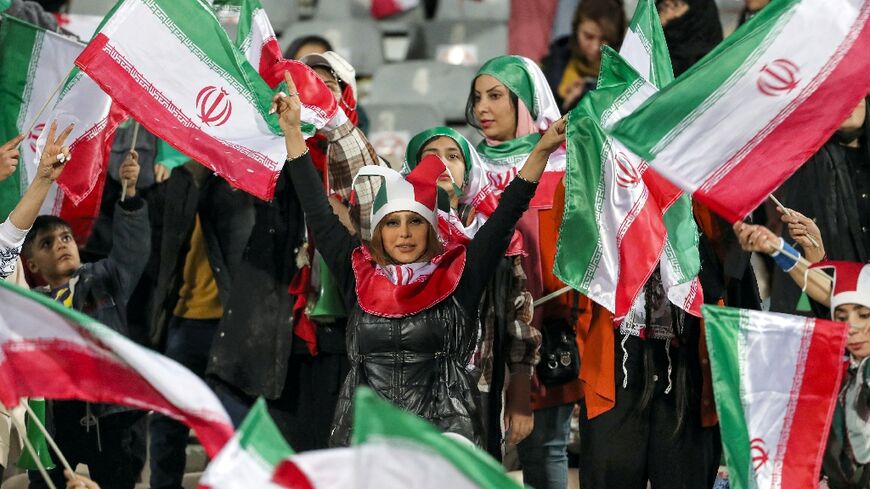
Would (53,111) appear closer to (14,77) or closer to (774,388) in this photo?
(14,77)

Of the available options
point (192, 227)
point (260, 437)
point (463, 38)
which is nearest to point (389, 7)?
point (463, 38)

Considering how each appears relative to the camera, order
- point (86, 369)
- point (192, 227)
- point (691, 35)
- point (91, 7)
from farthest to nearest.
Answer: point (91, 7)
point (691, 35)
point (192, 227)
point (86, 369)

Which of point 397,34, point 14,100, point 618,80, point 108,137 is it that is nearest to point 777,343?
point 618,80

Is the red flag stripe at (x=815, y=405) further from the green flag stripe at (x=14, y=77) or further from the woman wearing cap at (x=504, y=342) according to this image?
the green flag stripe at (x=14, y=77)

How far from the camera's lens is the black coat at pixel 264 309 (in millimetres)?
6801

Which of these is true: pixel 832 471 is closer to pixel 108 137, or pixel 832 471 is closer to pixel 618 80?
pixel 618 80

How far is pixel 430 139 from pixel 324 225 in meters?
0.87

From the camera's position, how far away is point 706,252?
6.54 metres

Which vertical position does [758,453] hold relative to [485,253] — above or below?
below

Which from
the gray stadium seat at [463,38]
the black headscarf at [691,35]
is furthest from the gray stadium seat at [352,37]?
the black headscarf at [691,35]

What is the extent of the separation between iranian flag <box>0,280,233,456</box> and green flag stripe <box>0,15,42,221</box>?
5.59 ft

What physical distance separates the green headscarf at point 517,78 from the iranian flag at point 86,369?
2369 millimetres

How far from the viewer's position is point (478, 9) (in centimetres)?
1174

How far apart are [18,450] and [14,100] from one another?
1.42 metres
